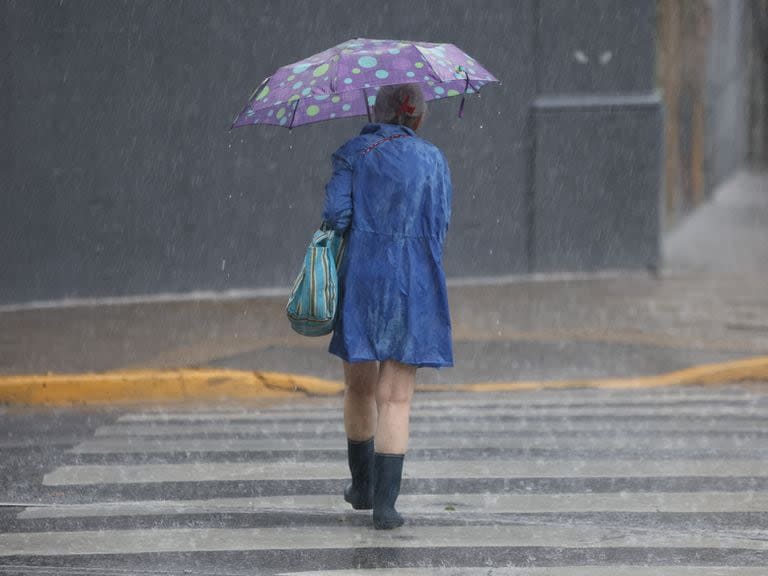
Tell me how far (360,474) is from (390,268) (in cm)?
100

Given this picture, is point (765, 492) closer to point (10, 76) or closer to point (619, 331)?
point (619, 331)

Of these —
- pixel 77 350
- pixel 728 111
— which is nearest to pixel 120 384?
pixel 77 350

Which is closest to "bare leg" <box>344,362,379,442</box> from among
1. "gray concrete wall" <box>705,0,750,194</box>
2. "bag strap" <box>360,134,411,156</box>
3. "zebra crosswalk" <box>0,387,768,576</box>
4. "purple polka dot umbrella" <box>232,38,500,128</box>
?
"zebra crosswalk" <box>0,387,768,576</box>

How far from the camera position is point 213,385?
32.0 feet

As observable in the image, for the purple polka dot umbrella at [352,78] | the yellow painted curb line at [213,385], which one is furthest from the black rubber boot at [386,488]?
the yellow painted curb line at [213,385]

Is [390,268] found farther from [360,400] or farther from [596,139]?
[596,139]

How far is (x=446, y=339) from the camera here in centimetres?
584

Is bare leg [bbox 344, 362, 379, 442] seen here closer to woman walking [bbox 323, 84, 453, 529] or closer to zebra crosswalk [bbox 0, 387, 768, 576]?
woman walking [bbox 323, 84, 453, 529]

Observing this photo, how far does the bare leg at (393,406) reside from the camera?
5.84m

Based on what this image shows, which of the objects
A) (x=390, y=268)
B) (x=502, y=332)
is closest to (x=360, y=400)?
(x=390, y=268)

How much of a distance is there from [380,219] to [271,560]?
1423mm

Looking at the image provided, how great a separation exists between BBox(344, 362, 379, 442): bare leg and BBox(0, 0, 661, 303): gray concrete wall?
827 cm

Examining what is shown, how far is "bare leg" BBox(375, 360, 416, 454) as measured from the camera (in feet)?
19.2

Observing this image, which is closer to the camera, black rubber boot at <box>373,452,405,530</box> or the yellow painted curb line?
black rubber boot at <box>373,452,405,530</box>
